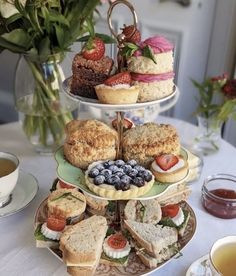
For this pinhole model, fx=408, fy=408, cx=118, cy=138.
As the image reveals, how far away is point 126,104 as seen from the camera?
0.83m

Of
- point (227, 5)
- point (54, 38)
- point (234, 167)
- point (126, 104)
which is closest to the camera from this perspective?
point (126, 104)

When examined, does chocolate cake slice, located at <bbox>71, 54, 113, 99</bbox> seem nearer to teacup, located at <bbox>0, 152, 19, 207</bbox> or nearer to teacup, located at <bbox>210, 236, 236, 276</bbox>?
teacup, located at <bbox>0, 152, 19, 207</bbox>

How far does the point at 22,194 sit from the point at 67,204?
0.24 m

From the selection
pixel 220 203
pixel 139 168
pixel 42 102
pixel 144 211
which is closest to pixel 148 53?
pixel 139 168

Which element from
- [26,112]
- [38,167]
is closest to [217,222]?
[38,167]

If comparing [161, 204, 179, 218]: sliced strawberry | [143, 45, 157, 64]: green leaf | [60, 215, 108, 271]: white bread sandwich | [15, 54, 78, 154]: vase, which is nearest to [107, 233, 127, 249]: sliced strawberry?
[60, 215, 108, 271]: white bread sandwich

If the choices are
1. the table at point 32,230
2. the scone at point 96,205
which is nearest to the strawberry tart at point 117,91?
the scone at point 96,205

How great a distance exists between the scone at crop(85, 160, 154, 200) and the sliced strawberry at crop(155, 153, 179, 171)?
34 millimetres

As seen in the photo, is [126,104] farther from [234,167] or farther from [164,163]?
[234,167]

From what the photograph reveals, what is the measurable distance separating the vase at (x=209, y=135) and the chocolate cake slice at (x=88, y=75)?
24.2 inches

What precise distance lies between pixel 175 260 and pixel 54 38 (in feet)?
2.31

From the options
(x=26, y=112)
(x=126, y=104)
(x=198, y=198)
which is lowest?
(x=198, y=198)

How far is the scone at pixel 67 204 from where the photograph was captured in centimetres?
91

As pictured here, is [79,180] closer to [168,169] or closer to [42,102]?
[168,169]
